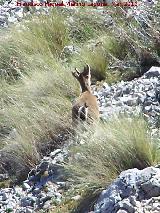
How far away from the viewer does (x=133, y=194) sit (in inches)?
187

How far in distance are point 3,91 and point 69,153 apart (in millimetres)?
2603

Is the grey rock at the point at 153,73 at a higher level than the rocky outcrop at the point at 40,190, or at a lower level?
higher

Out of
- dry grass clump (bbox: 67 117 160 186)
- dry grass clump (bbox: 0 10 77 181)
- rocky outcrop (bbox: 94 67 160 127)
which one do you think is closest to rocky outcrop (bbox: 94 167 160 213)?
dry grass clump (bbox: 67 117 160 186)

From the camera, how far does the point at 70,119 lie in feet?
23.2

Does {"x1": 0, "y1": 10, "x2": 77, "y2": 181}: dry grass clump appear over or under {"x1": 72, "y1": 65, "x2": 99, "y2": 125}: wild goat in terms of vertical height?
under

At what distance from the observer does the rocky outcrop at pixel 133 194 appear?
15.1 ft

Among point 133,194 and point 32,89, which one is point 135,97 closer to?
point 32,89

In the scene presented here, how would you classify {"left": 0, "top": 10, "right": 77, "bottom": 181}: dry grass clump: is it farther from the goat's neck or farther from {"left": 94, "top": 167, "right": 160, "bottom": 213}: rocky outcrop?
{"left": 94, "top": 167, "right": 160, "bottom": 213}: rocky outcrop

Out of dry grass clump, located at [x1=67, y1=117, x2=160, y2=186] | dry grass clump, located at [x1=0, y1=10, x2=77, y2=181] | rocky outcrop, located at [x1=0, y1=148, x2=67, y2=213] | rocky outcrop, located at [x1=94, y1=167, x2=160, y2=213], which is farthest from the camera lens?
dry grass clump, located at [x1=0, y1=10, x2=77, y2=181]

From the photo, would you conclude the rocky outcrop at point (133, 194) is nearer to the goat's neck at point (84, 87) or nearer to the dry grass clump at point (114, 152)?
the dry grass clump at point (114, 152)

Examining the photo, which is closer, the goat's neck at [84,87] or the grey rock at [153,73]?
the goat's neck at [84,87]

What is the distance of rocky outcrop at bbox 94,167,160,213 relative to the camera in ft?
15.1

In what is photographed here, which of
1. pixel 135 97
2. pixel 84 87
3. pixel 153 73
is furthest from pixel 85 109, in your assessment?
pixel 153 73

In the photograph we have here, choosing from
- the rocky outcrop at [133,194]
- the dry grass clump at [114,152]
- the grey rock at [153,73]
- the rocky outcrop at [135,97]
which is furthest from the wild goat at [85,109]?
the rocky outcrop at [133,194]
